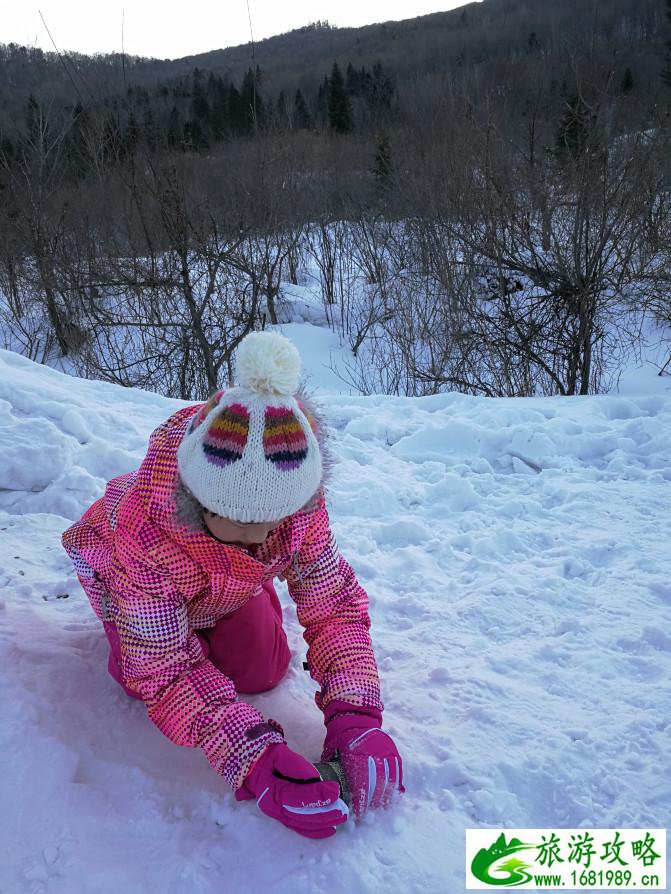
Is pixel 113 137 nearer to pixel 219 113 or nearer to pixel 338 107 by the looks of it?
pixel 219 113

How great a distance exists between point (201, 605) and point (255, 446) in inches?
18.7

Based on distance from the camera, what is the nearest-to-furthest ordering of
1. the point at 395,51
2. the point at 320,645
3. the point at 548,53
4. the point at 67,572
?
the point at 320,645, the point at 67,572, the point at 548,53, the point at 395,51

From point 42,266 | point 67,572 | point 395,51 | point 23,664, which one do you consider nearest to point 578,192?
point 67,572

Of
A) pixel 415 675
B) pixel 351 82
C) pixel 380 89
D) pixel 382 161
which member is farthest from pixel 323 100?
pixel 415 675

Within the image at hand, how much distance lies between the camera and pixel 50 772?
126 cm

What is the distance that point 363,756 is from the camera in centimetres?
122

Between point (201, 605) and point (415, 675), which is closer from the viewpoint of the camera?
point (201, 605)

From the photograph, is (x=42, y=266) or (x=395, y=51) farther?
(x=395, y=51)

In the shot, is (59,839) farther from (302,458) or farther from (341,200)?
(341,200)

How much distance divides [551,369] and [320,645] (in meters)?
5.74

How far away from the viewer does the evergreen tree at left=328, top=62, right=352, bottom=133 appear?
1744 centimetres

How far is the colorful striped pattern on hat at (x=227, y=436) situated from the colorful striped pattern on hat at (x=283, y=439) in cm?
4

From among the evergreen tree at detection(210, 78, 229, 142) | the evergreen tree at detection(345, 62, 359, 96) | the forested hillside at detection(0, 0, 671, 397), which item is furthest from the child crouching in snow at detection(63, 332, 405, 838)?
the evergreen tree at detection(345, 62, 359, 96)

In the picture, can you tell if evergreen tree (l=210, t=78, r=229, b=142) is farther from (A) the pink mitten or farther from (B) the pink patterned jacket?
(A) the pink mitten
